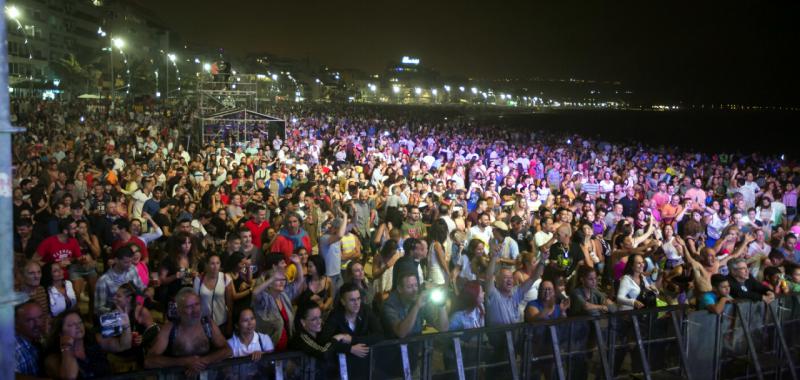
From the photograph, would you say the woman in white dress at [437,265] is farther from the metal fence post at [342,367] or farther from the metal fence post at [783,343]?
the metal fence post at [783,343]

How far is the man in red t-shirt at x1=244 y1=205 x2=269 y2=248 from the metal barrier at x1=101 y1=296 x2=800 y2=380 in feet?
14.2

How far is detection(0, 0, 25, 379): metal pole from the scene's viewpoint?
7.11ft

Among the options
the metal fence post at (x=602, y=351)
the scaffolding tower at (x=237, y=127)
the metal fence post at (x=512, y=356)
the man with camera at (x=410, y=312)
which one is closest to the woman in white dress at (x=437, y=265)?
the man with camera at (x=410, y=312)

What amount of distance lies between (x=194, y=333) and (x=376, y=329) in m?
1.33

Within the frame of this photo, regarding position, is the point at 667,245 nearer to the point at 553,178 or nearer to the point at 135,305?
the point at 135,305

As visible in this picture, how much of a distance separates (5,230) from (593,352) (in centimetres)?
458

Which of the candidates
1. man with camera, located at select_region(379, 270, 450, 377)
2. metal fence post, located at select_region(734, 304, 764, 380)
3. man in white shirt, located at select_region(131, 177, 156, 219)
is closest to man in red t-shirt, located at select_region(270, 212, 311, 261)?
man with camera, located at select_region(379, 270, 450, 377)

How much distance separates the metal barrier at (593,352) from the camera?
4.39 metres

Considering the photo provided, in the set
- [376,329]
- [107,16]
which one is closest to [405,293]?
[376,329]

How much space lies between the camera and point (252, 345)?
459 centimetres

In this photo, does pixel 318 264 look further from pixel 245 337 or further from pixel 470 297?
pixel 245 337

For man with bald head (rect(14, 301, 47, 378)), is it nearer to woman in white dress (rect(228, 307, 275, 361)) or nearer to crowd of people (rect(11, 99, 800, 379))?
crowd of people (rect(11, 99, 800, 379))

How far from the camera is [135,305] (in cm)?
507

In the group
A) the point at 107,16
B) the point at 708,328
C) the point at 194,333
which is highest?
the point at 107,16
